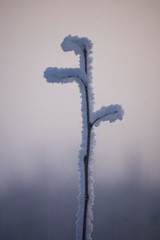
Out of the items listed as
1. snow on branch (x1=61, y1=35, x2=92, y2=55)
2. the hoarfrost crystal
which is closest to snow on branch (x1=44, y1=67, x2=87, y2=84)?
the hoarfrost crystal

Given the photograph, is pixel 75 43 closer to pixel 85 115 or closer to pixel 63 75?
pixel 63 75

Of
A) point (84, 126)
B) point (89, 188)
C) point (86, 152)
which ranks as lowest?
point (89, 188)

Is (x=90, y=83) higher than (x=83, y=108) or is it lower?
higher

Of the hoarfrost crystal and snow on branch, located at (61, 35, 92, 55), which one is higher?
snow on branch, located at (61, 35, 92, 55)

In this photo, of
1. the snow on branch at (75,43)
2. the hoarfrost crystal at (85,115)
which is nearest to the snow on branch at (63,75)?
the hoarfrost crystal at (85,115)

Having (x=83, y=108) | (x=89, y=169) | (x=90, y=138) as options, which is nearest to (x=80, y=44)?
(x=83, y=108)

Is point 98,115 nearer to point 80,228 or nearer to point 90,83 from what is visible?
point 90,83

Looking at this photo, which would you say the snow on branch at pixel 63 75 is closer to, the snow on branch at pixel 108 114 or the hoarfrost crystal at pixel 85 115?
the hoarfrost crystal at pixel 85 115

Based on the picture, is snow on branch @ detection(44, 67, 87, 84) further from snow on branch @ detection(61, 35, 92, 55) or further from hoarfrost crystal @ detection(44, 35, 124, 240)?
snow on branch @ detection(61, 35, 92, 55)
